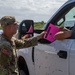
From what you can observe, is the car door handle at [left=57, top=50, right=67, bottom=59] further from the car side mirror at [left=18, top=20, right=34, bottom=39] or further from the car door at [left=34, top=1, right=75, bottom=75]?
the car side mirror at [left=18, top=20, right=34, bottom=39]

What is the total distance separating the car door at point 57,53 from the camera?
4585 millimetres

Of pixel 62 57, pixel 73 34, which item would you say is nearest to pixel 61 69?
pixel 62 57

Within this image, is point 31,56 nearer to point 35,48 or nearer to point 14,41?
point 35,48

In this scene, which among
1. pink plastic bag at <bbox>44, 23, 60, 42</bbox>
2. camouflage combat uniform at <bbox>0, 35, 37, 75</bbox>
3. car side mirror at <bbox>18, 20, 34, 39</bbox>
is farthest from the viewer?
car side mirror at <bbox>18, 20, 34, 39</bbox>

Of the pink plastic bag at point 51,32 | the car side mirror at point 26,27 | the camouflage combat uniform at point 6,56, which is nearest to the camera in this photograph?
the camouflage combat uniform at point 6,56

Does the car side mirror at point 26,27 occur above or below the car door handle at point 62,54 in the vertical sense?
above

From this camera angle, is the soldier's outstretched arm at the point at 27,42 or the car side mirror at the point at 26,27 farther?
the car side mirror at the point at 26,27

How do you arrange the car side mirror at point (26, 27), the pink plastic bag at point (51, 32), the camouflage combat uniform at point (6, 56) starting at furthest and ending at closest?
the car side mirror at point (26, 27)
the pink plastic bag at point (51, 32)
the camouflage combat uniform at point (6, 56)

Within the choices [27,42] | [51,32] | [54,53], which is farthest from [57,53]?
[27,42]

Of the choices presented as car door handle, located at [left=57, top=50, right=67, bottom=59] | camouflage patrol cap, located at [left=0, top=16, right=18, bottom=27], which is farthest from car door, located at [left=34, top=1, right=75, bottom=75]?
camouflage patrol cap, located at [left=0, top=16, right=18, bottom=27]

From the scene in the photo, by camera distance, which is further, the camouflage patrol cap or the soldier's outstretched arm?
the soldier's outstretched arm

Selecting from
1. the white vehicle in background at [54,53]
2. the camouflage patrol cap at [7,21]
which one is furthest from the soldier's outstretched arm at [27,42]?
the camouflage patrol cap at [7,21]

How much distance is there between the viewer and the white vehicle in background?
15.0 feet

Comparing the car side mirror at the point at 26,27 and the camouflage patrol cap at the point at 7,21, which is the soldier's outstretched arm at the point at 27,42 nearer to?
the car side mirror at the point at 26,27
